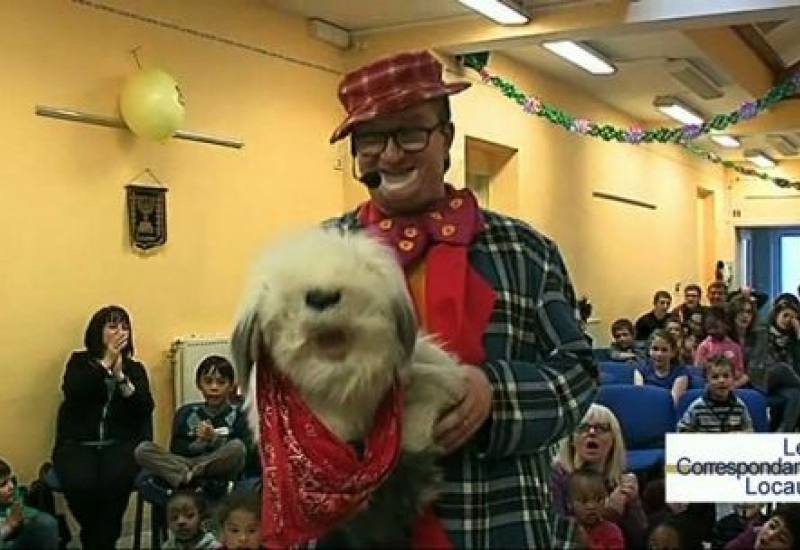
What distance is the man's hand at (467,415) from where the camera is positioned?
111cm

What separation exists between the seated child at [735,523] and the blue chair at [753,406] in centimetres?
72

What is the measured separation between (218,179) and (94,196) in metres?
0.78

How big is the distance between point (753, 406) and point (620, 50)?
3466 millimetres

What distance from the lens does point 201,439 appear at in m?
4.18

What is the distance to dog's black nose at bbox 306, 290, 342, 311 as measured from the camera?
1069 millimetres

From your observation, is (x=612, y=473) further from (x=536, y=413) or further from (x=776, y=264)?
(x=776, y=264)

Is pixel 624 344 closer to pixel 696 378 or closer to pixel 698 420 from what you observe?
pixel 696 378

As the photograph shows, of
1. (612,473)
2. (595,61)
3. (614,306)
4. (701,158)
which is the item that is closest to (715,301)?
(614,306)

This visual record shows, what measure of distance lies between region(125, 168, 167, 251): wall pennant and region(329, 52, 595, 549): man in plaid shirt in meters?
3.62

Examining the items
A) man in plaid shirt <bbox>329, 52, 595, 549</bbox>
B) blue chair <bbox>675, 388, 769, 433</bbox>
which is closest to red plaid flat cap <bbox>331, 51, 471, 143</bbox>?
man in plaid shirt <bbox>329, 52, 595, 549</bbox>

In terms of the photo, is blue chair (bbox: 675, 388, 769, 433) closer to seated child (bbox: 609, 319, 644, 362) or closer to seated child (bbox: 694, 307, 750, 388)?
seated child (bbox: 694, 307, 750, 388)

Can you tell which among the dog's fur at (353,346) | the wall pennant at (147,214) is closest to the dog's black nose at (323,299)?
the dog's fur at (353,346)

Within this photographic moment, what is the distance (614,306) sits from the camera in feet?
31.1

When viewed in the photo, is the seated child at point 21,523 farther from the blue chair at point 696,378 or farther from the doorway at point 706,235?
the doorway at point 706,235
